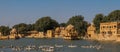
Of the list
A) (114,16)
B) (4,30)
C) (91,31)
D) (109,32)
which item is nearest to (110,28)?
(109,32)

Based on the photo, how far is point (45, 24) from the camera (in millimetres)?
150625

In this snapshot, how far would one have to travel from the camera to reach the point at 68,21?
5930 inches

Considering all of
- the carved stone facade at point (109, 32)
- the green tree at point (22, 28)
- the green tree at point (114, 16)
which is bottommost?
the carved stone facade at point (109, 32)

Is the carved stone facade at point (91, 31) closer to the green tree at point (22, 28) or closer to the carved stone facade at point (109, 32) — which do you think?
the carved stone facade at point (109, 32)

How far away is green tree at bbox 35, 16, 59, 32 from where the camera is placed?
150500 mm

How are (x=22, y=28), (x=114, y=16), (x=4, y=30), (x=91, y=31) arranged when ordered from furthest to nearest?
(x=22, y=28)
(x=4, y=30)
(x=91, y=31)
(x=114, y=16)

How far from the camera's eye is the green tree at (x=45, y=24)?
A: 150 metres

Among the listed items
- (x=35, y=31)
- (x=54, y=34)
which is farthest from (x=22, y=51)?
(x=35, y=31)

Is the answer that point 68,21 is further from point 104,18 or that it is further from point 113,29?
point 113,29

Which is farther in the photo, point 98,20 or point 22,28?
point 22,28

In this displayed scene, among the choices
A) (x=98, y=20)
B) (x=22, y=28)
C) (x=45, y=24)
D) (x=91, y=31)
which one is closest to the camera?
(x=91, y=31)

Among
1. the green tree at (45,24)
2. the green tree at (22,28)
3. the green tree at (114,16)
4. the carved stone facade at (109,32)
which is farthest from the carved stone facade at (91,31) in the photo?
the green tree at (22,28)

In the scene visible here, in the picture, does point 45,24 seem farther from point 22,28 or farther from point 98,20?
point 98,20

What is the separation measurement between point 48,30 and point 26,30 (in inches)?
719
